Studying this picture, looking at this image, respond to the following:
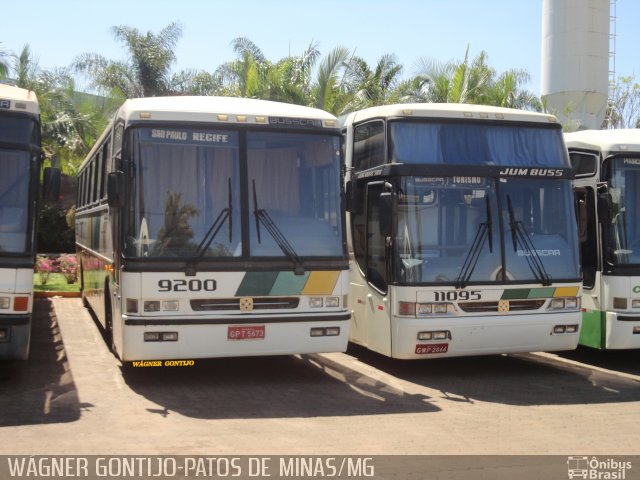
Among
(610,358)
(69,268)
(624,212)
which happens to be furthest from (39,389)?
(69,268)

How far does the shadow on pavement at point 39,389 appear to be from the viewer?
8273 millimetres

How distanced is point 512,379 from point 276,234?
3604 mm

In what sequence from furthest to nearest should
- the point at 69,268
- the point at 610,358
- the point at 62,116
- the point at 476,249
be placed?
1. the point at 62,116
2. the point at 69,268
3. the point at 610,358
4. the point at 476,249

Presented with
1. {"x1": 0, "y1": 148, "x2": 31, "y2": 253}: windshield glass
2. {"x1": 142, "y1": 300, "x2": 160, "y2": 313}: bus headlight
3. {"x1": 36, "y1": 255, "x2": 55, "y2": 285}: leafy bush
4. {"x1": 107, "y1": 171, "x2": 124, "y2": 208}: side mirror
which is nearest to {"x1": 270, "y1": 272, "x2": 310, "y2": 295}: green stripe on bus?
{"x1": 142, "y1": 300, "x2": 160, "y2": 313}: bus headlight

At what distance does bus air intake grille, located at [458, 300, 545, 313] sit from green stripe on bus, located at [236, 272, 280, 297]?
2303 mm

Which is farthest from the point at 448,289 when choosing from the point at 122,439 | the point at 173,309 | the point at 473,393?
the point at 122,439

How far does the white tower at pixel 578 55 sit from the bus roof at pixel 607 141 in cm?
2388

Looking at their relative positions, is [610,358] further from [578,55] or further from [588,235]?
[578,55]

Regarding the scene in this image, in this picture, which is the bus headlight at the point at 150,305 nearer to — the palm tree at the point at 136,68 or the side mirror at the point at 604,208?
the side mirror at the point at 604,208

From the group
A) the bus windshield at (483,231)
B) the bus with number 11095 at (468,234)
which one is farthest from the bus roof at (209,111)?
the bus windshield at (483,231)

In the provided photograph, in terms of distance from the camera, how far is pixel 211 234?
9.60 metres

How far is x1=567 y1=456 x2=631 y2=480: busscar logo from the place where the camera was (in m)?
6.59

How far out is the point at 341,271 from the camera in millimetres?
9930

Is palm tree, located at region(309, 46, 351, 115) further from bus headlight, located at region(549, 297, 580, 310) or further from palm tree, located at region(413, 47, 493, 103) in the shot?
bus headlight, located at region(549, 297, 580, 310)
